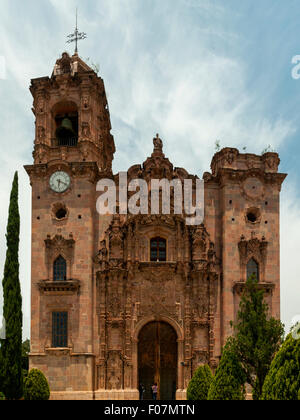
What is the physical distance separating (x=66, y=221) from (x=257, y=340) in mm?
15006

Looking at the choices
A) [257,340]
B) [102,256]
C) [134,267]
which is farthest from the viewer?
[102,256]

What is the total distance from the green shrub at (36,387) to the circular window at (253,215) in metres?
16.0

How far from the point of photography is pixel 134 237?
33.0 metres

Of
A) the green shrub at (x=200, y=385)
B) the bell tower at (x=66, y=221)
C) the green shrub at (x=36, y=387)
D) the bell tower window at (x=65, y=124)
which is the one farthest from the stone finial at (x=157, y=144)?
the green shrub at (x=36, y=387)

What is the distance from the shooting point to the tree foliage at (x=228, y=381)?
20.5 m

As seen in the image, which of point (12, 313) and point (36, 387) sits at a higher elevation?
point (12, 313)

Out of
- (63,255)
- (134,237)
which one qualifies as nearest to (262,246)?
(134,237)

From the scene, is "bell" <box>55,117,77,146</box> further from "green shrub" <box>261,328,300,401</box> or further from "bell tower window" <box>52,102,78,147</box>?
"green shrub" <box>261,328,300,401</box>

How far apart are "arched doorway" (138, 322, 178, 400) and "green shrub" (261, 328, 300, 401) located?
18.0 meters

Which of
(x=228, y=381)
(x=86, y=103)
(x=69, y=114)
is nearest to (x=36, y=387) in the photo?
(x=228, y=381)

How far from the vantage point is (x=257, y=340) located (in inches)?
946

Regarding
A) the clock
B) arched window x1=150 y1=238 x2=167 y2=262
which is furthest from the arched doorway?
the clock

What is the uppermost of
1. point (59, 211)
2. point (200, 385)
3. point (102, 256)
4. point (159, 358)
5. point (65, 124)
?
point (65, 124)

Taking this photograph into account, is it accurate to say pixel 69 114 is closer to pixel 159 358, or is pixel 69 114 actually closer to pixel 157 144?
pixel 157 144
